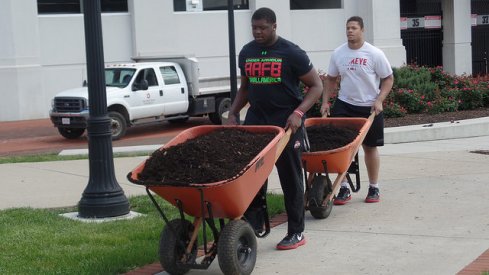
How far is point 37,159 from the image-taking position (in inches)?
542

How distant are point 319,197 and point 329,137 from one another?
2.07ft

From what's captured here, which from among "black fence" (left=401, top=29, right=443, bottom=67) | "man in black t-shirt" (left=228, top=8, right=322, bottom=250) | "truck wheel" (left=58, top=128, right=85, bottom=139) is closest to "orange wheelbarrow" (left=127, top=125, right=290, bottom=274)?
"man in black t-shirt" (left=228, top=8, right=322, bottom=250)

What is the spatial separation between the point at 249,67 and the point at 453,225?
2583 millimetres

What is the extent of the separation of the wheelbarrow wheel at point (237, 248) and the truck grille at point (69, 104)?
13305mm

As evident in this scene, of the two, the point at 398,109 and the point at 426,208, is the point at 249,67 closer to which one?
the point at 426,208

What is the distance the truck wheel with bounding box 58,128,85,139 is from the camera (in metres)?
→ 19.8

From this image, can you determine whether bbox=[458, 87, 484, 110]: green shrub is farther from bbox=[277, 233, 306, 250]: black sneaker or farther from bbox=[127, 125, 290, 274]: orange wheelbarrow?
bbox=[127, 125, 290, 274]: orange wheelbarrow

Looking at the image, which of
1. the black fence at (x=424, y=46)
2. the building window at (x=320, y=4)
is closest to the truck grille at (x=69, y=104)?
the building window at (x=320, y=4)

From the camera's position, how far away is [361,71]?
27.7 ft

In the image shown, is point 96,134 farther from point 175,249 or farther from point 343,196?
point 343,196

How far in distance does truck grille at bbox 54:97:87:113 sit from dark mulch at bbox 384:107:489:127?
718 cm

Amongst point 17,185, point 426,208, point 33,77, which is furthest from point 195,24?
point 426,208

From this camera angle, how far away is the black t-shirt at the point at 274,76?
6637 mm

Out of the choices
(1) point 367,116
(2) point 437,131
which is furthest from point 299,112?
(2) point 437,131
